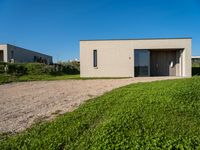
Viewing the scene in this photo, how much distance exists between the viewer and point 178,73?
2269cm

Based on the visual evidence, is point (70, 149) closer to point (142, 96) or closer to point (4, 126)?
point (4, 126)

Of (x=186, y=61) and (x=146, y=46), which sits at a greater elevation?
(x=146, y=46)

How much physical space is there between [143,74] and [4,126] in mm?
17744

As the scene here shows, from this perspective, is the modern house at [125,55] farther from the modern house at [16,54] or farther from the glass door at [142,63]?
the modern house at [16,54]

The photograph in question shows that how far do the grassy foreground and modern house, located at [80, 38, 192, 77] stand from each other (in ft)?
49.4

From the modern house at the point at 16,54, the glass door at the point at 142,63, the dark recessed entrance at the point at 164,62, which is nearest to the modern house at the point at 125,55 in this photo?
the glass door at the point at 142,63

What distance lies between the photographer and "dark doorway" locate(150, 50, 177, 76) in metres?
23.3

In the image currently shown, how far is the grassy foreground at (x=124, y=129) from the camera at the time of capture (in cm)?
418

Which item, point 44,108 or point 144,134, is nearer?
point 144,134

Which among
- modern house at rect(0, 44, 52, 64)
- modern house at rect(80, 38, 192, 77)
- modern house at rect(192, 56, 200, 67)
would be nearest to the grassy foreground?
modern house at rect(80, 38, 192, 77)

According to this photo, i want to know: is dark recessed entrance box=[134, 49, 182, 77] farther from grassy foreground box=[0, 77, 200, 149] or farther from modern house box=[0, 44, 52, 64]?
modern house box=[0, 44, 52, 64]

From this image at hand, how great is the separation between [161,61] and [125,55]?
4.57 metres

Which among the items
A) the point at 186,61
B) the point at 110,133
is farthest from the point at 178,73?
the point at 110,133

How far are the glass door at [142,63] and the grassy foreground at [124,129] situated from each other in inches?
604
